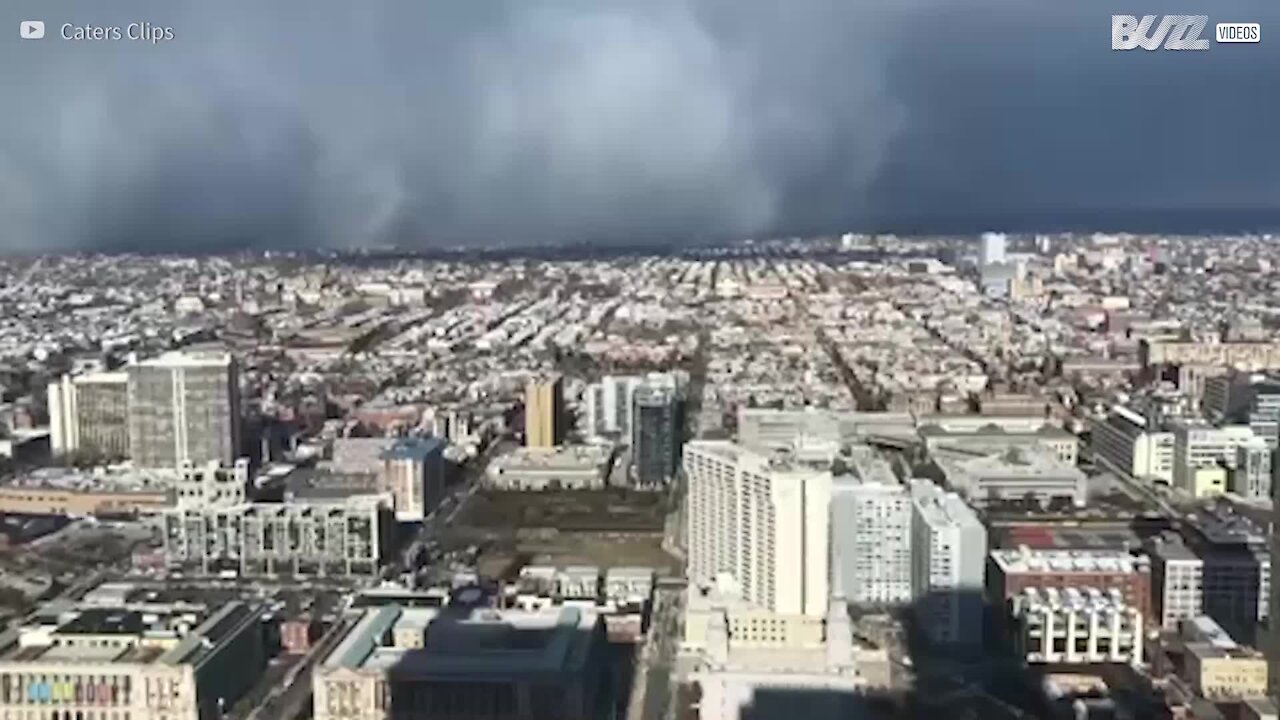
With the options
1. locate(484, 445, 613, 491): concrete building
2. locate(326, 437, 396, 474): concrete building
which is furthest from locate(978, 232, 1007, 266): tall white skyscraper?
locate(326, 437, 396, 474): concrete building

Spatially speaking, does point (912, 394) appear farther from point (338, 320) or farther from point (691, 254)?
point (338, 320)

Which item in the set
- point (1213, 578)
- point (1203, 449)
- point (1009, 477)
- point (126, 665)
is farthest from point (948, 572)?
point (126, 665)

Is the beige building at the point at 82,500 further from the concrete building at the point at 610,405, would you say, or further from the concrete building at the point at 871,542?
the concrete building at the point at 871,542

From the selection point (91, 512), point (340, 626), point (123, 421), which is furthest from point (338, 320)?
point (340, 626)

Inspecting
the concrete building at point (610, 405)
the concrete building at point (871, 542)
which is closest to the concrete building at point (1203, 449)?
the concrete building at point (871, 542)

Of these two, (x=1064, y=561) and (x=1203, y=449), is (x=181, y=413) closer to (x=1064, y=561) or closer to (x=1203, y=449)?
(x=1064, y=561)

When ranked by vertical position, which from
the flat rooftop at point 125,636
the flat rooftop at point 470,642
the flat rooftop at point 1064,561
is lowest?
the flat rooftop at point 470,642
